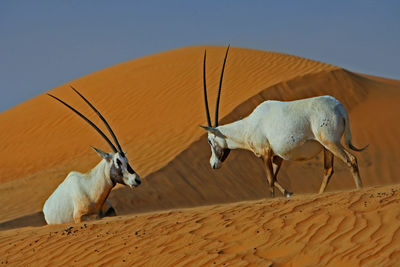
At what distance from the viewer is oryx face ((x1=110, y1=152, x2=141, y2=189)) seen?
10541 millimetres

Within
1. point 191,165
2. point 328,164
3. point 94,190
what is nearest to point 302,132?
point 328,164

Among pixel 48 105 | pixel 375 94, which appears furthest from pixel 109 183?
pixel 48 105

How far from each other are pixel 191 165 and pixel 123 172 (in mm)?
6368

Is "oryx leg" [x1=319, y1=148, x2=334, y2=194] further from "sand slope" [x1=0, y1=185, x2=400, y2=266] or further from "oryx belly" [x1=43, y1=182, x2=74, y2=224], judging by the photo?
"oryx belly" [x1=43, y1=182, x2=74, y2=224]

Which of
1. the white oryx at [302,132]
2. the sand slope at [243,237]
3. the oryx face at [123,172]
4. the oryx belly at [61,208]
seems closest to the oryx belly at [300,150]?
the white oryx at [302,132]

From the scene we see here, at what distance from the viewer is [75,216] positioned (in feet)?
35.6

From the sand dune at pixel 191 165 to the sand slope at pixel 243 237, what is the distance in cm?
2

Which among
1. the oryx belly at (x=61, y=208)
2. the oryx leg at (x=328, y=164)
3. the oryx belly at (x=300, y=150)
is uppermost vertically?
the oryx belly at (x=61, y=208)

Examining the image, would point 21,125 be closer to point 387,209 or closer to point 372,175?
point 372,175

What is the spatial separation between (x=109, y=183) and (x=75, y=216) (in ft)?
2.45

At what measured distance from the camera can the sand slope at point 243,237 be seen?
21.4ft

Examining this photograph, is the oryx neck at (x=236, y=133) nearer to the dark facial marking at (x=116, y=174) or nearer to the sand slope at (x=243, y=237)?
the dark facial marking at (x=116, y=174)

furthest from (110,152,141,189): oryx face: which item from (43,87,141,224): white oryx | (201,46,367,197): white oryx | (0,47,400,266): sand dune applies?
(201,46,367,197): white oryx

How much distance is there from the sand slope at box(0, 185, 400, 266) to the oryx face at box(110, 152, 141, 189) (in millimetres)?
1360
